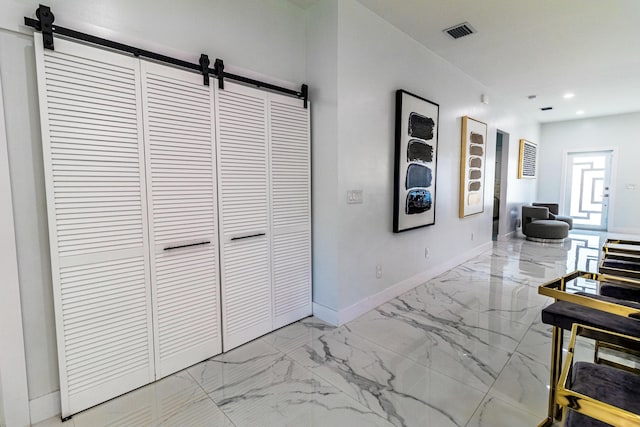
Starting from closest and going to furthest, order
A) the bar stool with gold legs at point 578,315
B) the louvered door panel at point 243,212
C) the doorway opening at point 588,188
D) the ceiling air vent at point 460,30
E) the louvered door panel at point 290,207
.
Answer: the bar stool with gold legs at point 578,315 → the louvered door panel at point 243,212 → the louvered door panel at point 290,207 → the ceiling air vent at point 460,30 → the doorway opening at point 588,188

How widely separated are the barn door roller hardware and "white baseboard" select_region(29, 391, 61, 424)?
1826 mm

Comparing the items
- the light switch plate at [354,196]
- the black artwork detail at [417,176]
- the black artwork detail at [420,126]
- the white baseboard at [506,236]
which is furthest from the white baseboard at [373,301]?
the white baseboard at [506,236]

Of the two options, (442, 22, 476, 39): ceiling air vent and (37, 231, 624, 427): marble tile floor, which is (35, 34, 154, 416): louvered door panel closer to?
(37, 231, 624, 427): marble tile floor

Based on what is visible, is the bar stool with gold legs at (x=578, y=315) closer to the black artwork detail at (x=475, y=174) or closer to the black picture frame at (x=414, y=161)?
the black picture frame at (x=414, y=161)

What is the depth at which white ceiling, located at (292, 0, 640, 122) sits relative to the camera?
2.70 metres

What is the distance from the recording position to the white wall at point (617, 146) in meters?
7.00

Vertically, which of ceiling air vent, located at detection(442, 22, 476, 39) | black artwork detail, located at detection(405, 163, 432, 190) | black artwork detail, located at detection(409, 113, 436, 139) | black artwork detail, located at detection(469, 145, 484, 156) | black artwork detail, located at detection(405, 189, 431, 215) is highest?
ceiling air vent, located at detection(442, 22, 476, 39)

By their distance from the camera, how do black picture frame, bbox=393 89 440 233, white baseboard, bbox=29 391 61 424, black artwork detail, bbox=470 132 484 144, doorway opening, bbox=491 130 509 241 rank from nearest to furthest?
1. white baseboard, bbox=29 391 61 424
2. black picture frame, bbox=393 89 440 233
3. black artwork detail, bbox=470 132 484 144
4. doorway opening, bbox=491 130 509 241

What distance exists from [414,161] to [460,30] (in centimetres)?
137

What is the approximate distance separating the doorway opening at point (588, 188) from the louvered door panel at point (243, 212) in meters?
8.83

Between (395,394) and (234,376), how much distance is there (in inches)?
40.5

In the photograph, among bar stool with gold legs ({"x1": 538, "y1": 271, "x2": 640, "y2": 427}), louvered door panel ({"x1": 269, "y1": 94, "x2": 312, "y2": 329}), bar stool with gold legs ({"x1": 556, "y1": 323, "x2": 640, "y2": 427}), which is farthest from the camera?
louvered door panel ({"x1": 269, "y1": 94, "x2": 312, "y2": 329})

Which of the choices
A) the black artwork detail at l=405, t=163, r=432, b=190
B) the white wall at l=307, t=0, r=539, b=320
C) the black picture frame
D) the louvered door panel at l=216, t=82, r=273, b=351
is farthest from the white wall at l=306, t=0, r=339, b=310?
the black artwork detail at l=405, t=163, r=432, b=190

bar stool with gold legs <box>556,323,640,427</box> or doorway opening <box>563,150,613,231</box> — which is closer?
bar stool with gold legs <box>556,323,640,427</box>
